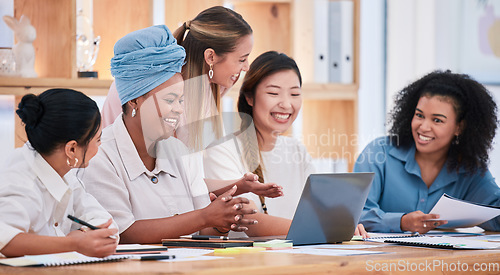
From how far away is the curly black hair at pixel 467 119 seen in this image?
8.55ft

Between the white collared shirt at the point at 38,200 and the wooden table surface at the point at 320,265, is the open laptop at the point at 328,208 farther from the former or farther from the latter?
the white collared shirt at the point at 38,200

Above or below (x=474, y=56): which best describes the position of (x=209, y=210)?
below

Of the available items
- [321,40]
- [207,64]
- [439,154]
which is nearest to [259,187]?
[207,64]

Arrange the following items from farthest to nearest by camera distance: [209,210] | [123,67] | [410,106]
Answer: [410,106], [123,67], [209,210]

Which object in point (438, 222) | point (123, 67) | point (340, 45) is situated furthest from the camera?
point (340, 45)

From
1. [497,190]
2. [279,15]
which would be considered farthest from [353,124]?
[497,190]

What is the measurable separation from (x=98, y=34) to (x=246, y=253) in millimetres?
2170

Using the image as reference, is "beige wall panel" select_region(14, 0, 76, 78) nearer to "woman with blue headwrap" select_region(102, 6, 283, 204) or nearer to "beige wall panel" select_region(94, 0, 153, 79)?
"beige wall panel" select_region(94, 0, 153, 79)

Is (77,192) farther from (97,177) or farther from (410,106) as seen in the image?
(410,106)

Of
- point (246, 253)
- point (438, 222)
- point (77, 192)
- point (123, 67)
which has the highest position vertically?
point (123, 67)

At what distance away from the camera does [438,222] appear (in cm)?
218

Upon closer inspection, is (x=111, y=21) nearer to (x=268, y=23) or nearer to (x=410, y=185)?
(x=268, y=23)

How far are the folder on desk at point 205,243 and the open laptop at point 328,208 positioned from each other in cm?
15

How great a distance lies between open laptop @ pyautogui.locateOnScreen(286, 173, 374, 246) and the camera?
1650 millimetres
